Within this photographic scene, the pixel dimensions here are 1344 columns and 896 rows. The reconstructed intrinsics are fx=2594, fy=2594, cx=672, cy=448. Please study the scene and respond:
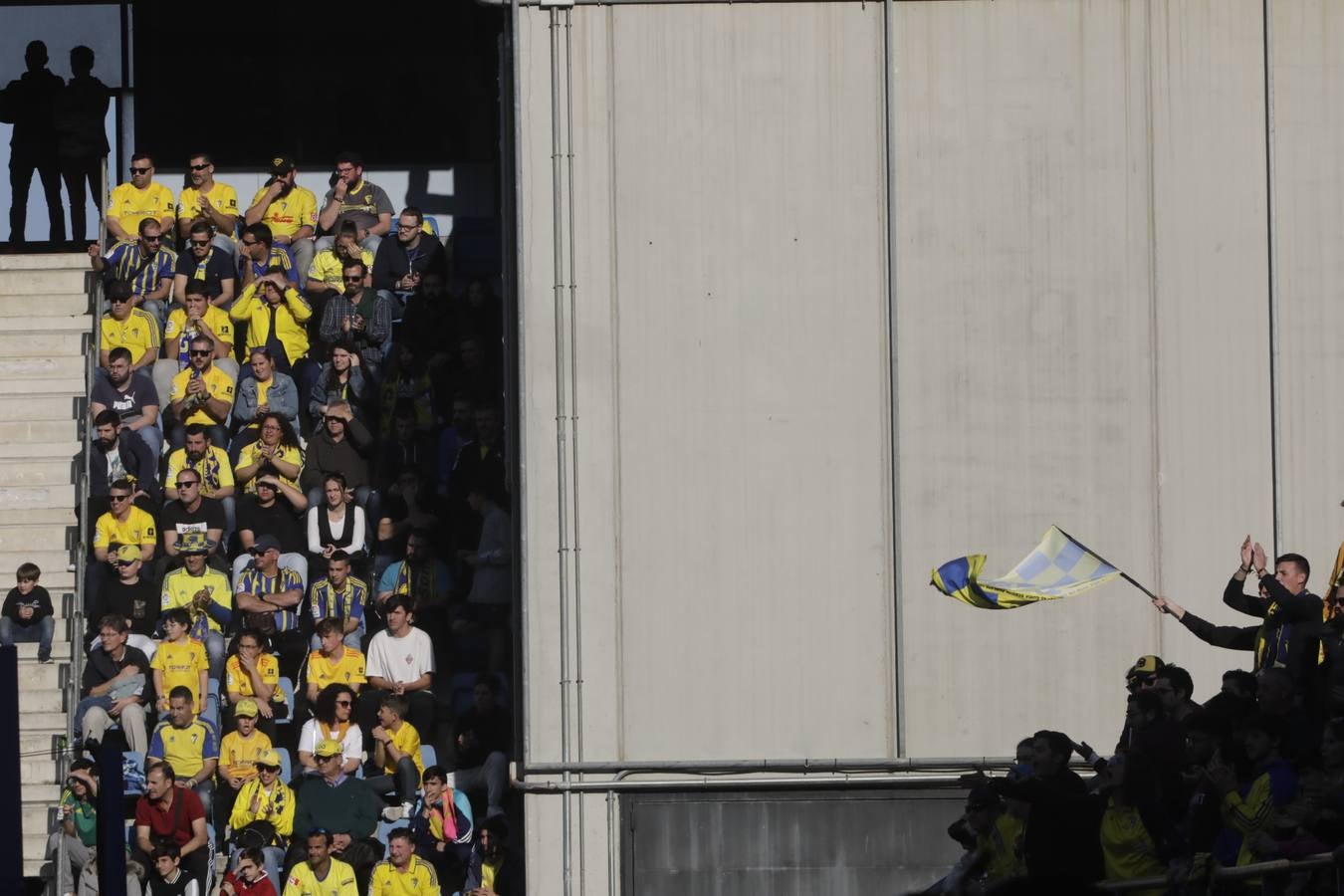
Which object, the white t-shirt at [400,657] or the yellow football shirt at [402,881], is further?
the white t-shirt at [400,657]

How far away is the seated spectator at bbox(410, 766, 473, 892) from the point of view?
1783cm

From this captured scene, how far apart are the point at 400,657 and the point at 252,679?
107cm

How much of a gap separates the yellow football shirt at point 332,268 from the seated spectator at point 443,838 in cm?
461

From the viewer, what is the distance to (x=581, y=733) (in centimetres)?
1762

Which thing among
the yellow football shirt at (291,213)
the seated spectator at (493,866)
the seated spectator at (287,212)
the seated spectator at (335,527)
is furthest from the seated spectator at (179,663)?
the yellow football shirt at (291,213)

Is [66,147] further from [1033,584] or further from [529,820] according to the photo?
[1033,584]

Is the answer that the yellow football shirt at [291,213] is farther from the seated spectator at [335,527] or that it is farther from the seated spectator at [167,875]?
the seated spectator at [167,875]

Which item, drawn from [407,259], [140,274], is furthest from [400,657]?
[140,274]

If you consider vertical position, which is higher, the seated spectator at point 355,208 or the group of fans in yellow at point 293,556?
the seated spectator at point 355,208

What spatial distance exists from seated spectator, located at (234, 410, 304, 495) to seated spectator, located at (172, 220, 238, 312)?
5.01 feet

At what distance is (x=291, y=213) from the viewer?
21281 millimetres

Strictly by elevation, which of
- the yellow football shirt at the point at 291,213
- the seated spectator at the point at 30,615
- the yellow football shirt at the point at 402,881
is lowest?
the yellow football shirt at the point at 402,881

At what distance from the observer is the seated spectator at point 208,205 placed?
21.3 m

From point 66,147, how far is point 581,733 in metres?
7.76
